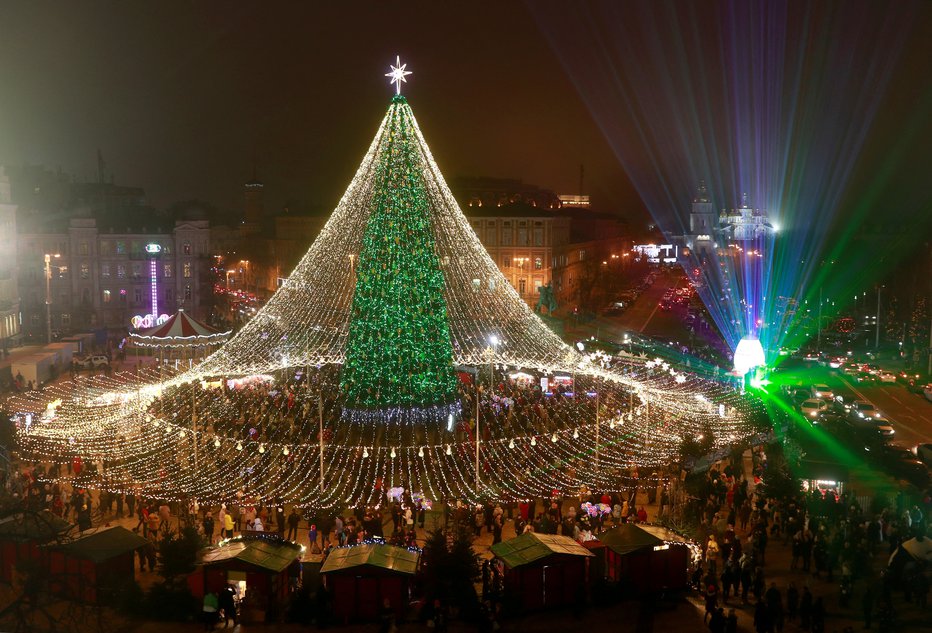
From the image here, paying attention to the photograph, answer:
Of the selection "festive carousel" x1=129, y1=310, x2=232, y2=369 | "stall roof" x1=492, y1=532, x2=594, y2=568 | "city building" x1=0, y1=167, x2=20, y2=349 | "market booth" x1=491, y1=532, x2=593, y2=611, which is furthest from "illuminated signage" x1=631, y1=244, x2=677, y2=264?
"market booth" x1=491, y1=532, x2=593, y2=611

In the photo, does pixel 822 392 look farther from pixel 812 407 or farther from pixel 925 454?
pixel 925 454

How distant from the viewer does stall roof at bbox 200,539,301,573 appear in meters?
13.0

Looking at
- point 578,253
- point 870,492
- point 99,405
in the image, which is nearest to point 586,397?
point 870,492

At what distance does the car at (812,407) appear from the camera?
26547mm

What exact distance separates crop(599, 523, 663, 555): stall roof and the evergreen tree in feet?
32.5

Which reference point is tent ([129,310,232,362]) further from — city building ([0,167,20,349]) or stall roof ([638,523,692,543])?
stall roof ([638,523,692,543])

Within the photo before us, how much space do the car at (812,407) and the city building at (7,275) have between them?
33842mm

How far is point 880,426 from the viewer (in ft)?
80.7

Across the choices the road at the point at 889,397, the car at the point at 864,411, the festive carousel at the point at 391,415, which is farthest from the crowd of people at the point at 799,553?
the road at the point at 889,397

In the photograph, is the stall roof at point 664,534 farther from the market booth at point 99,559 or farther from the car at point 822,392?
the car at point 822,392

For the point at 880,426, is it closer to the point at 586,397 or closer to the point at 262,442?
the point at 586,397

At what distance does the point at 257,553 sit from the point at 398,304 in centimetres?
1066

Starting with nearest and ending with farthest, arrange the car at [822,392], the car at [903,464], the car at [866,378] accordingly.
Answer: the car at [903,464]
the car at [822,392]
the car at [866,378]

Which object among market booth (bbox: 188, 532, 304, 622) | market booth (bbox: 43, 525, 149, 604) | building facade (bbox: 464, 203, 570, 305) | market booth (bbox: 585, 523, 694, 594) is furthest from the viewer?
building facade (bbox: 464, 203, 570, 305)
